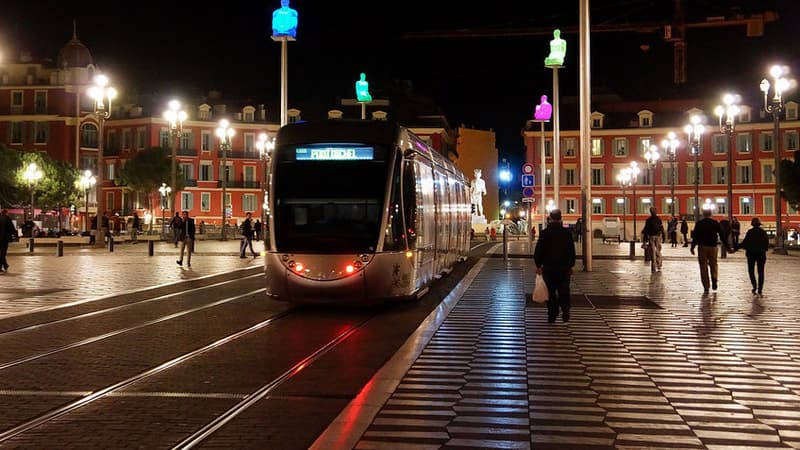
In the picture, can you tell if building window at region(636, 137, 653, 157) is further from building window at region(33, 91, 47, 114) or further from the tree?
building window at region(33, 91, 47, 114)

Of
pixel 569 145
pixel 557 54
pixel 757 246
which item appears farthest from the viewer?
pixel 569 145

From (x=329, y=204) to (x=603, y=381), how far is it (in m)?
6.77

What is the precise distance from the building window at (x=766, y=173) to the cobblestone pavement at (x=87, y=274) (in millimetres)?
63343

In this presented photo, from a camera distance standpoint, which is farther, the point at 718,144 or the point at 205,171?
the point at 205,171

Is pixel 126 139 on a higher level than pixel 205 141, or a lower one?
higher

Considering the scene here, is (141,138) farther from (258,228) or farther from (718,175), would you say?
(718,175)

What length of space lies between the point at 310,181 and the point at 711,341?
6930mm

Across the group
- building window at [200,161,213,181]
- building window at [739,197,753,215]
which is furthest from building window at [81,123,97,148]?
building window at [739,197,753,215]

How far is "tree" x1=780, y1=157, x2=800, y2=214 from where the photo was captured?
2741 inches

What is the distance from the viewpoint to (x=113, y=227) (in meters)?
64.7

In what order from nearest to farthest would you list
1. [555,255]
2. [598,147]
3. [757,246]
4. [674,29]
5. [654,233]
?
[555,255], [757,246], [654,233], [674,29], [598,147]

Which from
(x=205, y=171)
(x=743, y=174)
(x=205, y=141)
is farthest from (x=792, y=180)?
(x=205, y=141)

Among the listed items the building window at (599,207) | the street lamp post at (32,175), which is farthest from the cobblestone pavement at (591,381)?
the building window at (599,207)

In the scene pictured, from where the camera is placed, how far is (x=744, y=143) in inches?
3260
